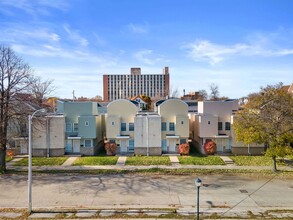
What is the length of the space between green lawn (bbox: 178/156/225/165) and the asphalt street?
4.81 m

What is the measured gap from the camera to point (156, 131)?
32.7 metres

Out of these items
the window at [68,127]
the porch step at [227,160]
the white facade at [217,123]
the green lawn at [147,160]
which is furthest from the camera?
the window at [68,127]

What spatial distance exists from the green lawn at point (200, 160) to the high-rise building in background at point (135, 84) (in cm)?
8893

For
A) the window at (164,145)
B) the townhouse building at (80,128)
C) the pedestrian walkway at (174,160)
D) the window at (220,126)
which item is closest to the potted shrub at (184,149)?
the pedestrian walkway at (174,160)

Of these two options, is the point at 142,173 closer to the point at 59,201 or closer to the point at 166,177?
the point at 166,177

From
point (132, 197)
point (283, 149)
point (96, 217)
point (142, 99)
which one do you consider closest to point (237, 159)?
point (283, 149)

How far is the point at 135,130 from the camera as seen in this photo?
3266 cm

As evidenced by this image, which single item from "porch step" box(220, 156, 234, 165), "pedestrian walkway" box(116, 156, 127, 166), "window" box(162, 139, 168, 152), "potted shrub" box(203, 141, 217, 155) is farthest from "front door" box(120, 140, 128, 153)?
"porch step" box(220, 156, 234, 165)

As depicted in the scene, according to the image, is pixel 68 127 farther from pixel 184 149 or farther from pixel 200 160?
pixel 200 160

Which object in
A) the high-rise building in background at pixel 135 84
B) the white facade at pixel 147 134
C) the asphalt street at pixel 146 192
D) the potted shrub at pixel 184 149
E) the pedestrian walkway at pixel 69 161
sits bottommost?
the asphalt street at pixel 146 192

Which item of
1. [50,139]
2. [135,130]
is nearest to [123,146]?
[135,130]

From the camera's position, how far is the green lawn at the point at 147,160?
28.3 meters

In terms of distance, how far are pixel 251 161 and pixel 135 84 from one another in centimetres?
9505

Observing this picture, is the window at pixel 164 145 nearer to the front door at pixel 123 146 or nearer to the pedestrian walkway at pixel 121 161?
the front door at pixel 123 146
